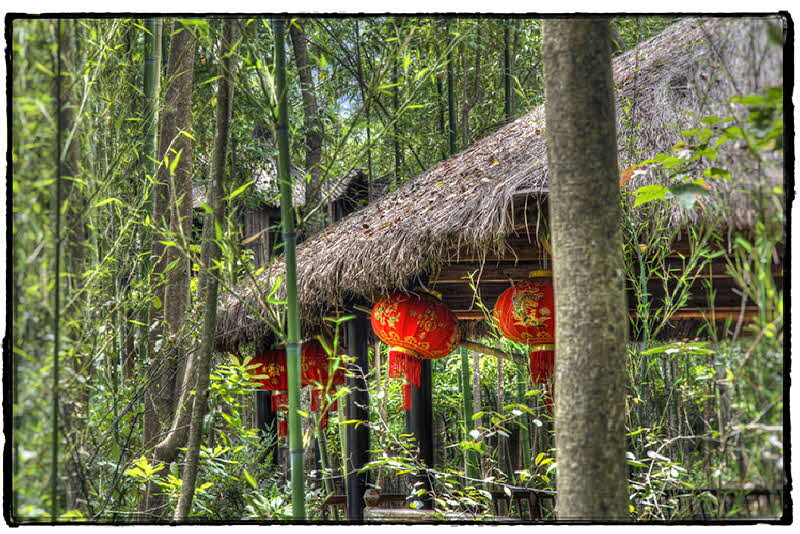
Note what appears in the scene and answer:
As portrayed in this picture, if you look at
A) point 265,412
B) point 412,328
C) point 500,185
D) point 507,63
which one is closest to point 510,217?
point 500,185

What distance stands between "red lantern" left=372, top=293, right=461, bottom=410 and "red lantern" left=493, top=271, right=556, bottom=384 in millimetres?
307

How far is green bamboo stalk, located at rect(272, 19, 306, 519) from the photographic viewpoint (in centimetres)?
164

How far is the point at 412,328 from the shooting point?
113 inches

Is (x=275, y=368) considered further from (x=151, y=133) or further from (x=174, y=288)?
(x=151, y=133)

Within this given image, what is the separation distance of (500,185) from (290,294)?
1.01m

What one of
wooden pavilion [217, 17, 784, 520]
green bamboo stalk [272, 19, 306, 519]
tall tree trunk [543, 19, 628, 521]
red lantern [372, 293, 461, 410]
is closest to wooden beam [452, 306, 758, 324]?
wooden pavilion [217, 17, 784, 520]

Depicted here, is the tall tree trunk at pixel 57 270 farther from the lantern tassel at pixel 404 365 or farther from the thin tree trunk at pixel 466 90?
the thin tree trunk at pixel 466 90

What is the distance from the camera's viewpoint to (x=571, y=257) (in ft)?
4.64

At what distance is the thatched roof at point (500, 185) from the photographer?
5.63ft

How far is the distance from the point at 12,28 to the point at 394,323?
Result: 5.47ft

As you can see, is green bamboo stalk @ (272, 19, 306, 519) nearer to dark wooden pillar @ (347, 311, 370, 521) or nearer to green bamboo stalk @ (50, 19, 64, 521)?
green bamboo stalk @ (50, 19, 64, 521)

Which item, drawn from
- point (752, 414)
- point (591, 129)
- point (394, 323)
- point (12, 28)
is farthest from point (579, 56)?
point (394, 323)

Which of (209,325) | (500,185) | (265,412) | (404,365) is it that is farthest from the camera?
(265,412)

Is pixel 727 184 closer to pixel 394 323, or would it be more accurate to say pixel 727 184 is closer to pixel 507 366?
pixel 394 323
